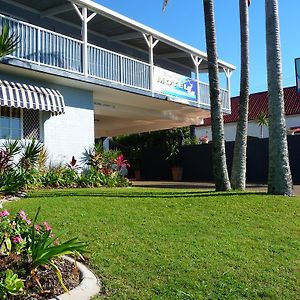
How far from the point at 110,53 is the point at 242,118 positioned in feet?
18.5

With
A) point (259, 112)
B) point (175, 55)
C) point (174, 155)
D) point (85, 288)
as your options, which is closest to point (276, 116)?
point (85, 288)

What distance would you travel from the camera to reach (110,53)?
1616 cm

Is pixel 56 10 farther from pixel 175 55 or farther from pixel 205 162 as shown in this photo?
pixel 205 162

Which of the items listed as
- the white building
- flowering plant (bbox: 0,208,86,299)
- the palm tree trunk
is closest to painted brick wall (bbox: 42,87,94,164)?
the palm tree trunk

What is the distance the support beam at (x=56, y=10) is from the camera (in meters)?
15.9

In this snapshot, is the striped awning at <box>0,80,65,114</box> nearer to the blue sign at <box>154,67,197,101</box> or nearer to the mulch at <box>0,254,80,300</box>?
the blue sign at <box>154,67,197,101</box>

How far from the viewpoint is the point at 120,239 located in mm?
6645

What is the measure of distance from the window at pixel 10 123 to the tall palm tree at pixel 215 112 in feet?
19.8

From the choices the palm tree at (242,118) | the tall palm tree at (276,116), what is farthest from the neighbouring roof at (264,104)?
the tall palm tree at (276,116)

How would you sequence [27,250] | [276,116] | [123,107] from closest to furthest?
1. [27,250]
2. [276,116]
3. [123,107]

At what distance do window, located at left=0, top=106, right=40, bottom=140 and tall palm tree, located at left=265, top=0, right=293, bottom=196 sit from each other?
23.8ft

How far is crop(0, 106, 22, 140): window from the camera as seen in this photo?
13539mm

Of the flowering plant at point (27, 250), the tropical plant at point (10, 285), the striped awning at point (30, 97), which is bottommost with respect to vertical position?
the tropical plant at point (10, 285)

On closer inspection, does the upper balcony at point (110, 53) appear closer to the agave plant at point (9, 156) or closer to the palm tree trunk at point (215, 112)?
the agave plant at point (9, 156)
